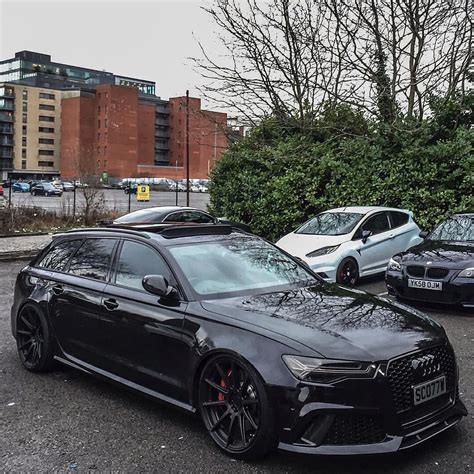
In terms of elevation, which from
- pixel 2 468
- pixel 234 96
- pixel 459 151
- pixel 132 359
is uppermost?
pixel 234 96

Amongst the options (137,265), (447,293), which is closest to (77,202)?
(447,293)

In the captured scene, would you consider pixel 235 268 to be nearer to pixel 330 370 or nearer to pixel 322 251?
pixel 330 370

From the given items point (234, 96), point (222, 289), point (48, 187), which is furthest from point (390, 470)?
point (48, 187)

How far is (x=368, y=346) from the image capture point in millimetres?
3414

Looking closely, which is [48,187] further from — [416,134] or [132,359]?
[132,359]

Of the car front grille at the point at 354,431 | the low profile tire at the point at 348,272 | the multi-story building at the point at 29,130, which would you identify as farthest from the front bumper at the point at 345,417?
the multi-story building at the point at 29,130

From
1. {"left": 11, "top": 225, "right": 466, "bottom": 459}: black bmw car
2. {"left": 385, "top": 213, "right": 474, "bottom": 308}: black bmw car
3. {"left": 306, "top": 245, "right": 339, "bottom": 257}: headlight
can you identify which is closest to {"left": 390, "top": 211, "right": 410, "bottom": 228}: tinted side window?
{"left": 306, "top": 245, "right": 339, "bottom": 257}: headlight

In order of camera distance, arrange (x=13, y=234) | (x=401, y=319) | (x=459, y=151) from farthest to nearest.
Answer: (x=13, y=234)
(x=459, y=151)
(x=401, y=319)

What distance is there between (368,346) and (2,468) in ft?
7.66

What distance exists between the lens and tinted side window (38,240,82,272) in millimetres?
5457

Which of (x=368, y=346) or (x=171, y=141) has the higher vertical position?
(x=171, y=141)

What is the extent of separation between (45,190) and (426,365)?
56.5 meters

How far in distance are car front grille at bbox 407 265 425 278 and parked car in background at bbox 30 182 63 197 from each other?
168ft

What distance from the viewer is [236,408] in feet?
11.8
